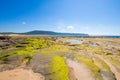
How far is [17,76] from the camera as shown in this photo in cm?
1411

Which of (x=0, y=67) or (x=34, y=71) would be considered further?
(x=0, y=67)

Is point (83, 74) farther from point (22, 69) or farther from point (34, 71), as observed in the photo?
point (22, 69)

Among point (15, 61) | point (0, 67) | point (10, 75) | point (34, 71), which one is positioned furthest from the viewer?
point (15, 61)

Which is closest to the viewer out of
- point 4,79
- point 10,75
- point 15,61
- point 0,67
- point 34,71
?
point 4,79

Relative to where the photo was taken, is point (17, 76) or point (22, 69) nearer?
point (17, 76)

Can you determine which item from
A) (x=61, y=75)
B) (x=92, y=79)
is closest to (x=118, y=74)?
(x=92, y=79)

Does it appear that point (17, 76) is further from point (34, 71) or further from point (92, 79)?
point (92, 79)

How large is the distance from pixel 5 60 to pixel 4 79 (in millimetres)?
6728

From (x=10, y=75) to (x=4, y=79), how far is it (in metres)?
0.95

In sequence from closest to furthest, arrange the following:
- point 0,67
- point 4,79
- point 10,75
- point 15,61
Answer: point 4,79, point 10,75, point 0,67, point 15,61

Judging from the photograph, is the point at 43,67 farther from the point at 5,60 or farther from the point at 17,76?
the point at 5,60

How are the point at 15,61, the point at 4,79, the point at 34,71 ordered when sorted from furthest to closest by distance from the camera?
1. the point at 15,61
2. the point at 34,71
3. the point at 4,79

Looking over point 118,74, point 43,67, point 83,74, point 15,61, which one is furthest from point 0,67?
point 118,74

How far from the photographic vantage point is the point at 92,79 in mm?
14000
